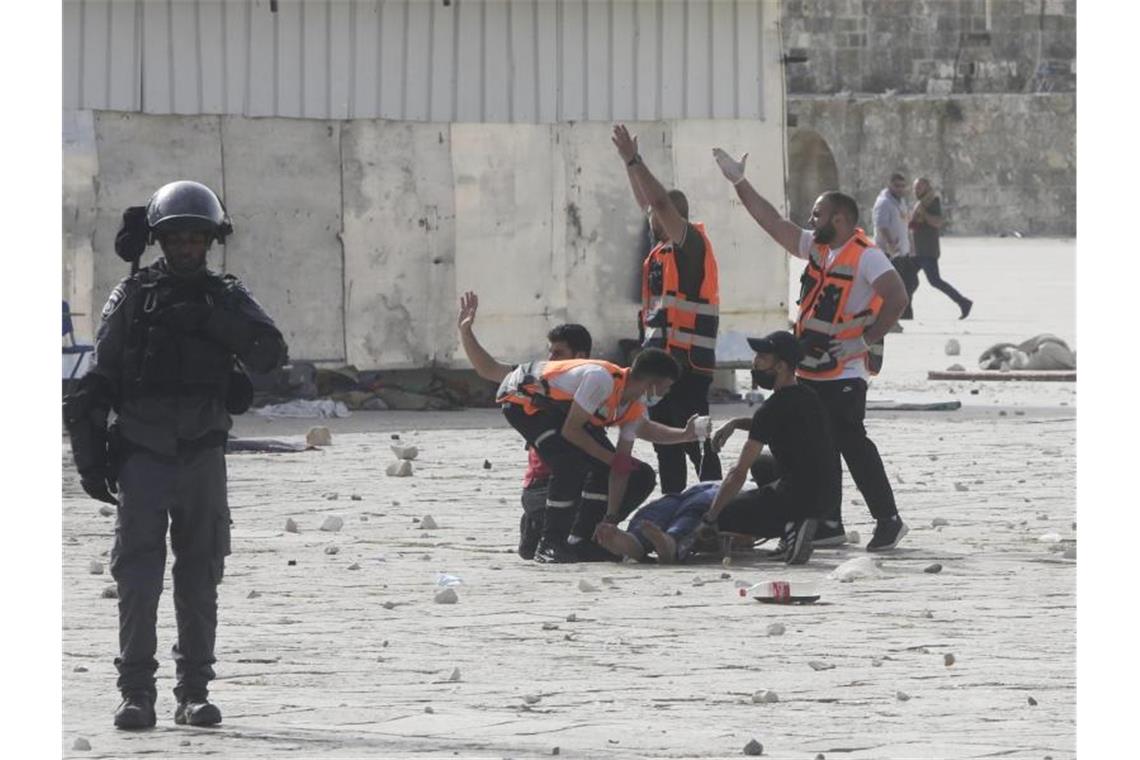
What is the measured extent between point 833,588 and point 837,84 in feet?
144

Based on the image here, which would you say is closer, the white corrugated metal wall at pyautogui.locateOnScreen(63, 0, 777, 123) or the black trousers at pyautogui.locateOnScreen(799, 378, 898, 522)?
the black trousers at pyautogui.locateOnScreen(799, 378, 898, 522)

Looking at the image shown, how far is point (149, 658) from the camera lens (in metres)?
7.70

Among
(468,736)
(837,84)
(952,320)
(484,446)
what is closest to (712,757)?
(468,736)

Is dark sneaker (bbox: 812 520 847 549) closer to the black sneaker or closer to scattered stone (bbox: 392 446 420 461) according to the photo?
the black sneaker

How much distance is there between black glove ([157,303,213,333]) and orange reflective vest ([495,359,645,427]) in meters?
3.80

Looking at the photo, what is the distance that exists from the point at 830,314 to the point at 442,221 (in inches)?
324

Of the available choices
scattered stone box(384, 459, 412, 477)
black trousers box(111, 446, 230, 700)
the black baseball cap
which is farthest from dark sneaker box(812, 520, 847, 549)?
black trousers box(111, 446, 230, 700)

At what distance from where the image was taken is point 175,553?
790 cm

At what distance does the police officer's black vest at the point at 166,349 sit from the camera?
304 inches

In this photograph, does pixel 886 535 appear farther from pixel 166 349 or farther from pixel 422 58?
pixel 422 58

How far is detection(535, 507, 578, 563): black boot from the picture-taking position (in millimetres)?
11531

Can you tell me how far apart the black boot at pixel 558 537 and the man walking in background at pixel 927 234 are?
17754 millimetres

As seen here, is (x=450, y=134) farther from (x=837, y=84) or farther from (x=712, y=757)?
(x=837, y=84)

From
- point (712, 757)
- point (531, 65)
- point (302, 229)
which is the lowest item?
point (712, 757)
